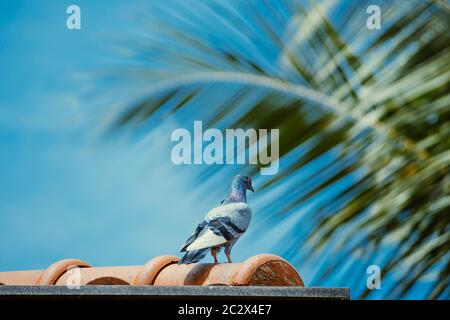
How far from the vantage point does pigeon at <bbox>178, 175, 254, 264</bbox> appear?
527 cm

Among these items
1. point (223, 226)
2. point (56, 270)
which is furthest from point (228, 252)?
point (56, 270)

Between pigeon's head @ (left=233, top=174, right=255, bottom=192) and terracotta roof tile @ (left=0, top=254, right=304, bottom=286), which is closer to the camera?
terracotta roof tile @ (left=0, top=254, right=304, bottom=286)

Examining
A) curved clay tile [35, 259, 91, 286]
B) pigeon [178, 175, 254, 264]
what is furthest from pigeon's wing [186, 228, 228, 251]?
curved clay tile [35, 259, 91, 286]

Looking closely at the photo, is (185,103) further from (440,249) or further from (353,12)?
(440,249)

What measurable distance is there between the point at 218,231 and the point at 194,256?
175 millimetres

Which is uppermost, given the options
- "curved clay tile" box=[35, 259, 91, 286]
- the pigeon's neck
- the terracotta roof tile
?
the pigeon's neck

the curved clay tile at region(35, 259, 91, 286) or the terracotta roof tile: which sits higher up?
the curved clay tile at region(35, 259, 91, 286)

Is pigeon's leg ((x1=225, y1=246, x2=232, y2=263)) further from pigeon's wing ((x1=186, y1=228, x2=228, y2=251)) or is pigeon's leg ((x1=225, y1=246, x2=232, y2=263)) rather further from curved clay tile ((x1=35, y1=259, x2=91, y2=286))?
curved clay tile ((x1=35, y1=259, x2=91, y2=286))

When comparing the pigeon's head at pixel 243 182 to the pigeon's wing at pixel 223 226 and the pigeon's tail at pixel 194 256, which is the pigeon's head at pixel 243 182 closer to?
the pigeon's wing at pixel 223 226

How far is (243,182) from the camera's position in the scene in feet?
18.4

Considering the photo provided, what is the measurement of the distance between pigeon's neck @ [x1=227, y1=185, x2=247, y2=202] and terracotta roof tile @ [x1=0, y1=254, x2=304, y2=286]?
457mm

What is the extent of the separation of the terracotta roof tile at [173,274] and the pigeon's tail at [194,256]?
0.03 meters

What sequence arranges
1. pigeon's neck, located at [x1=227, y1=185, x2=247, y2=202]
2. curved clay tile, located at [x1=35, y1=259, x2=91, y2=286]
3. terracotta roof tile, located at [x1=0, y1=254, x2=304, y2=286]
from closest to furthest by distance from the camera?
1. terracotta roof tile, located at [x1=0, y1=254, x2=304, y2=286]
2. pigeon's neck, located at [x1=227, y1=185, x2=247, y2=202]
3. curved clay tile, located at [x1=35, y1=259, x2=91, y2=286]
